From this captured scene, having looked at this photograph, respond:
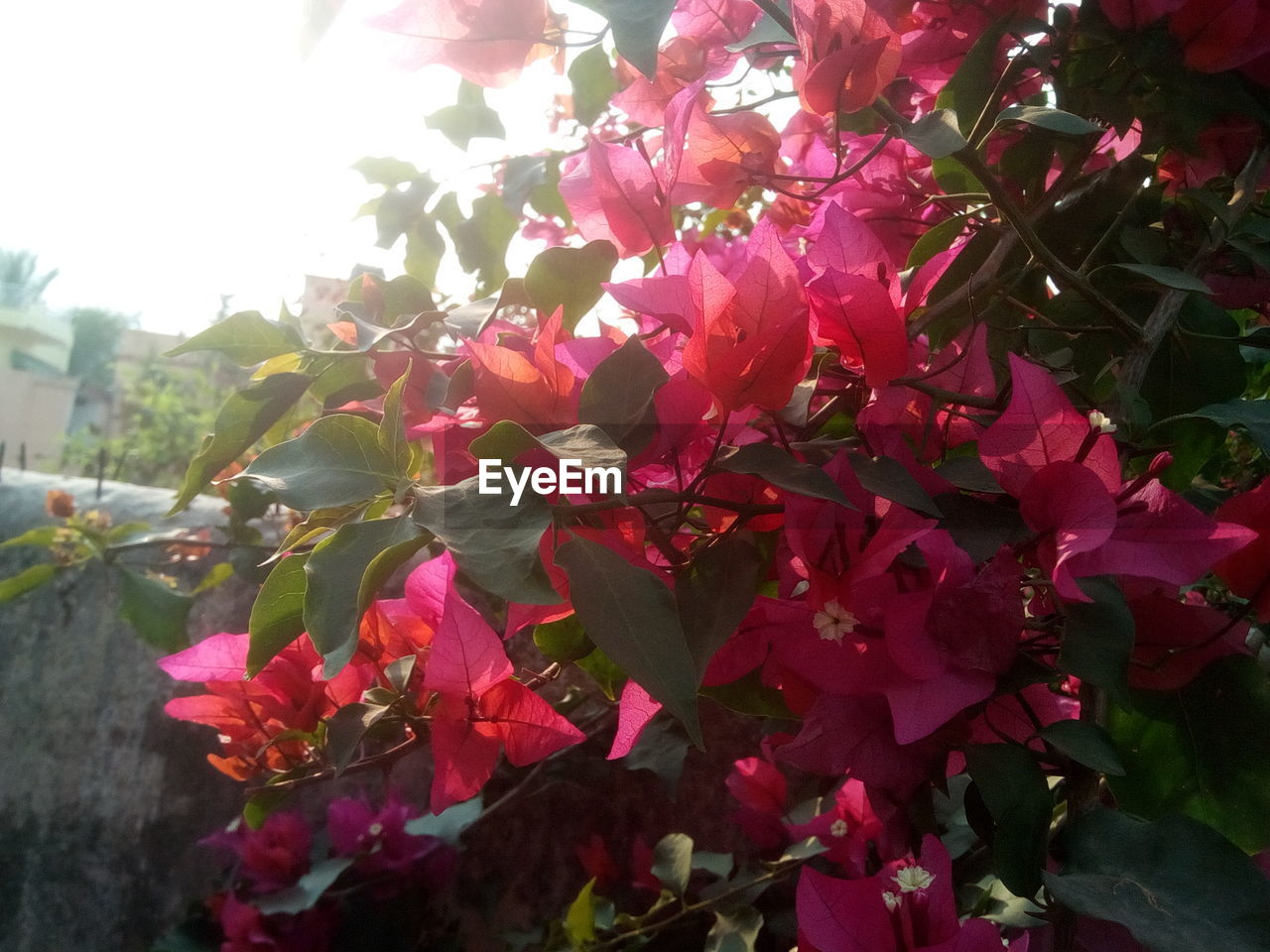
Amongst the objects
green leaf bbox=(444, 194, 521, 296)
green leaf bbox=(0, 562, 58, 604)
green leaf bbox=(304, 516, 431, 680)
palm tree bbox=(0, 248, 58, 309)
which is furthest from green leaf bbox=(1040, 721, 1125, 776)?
palm tree bbox=(0, 248, 58, 309)

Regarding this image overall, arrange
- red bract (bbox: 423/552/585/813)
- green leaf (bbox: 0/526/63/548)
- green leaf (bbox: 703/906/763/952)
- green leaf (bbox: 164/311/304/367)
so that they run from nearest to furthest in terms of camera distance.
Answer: red bract (bbox: 423/552/585/813), green leaf (bbox: 164/311/304/367), green leaf (bbox: 703/906/763/952), green leaf (bbox: 0/526/63/548)

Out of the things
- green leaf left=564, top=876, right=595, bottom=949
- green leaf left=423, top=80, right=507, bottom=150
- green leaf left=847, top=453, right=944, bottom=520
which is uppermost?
green leaf left=423, top=80, right=507, bottom=150

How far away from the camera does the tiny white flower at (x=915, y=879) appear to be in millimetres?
311

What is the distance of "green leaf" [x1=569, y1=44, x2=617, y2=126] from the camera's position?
635 mm

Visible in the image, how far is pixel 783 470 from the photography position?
27 centimetres

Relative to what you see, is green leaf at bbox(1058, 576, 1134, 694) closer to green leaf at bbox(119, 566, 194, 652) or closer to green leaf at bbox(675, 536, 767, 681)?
green leaf at bbox(675, 536, 767, 681)

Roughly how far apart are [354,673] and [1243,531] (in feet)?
1.16

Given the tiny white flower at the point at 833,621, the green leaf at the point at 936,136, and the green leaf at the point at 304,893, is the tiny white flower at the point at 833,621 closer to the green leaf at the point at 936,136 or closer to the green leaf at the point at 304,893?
the green leaf at the point at 936,136

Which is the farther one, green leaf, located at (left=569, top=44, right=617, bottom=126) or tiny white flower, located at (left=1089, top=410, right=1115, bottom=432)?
green leaf, located at (left=569, top=44, right=617, bottom=126)

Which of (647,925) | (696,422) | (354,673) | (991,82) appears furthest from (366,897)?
(991,82)

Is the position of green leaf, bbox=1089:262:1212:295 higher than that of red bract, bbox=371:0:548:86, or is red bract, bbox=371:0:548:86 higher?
red bract, bbox=371:0:548:86

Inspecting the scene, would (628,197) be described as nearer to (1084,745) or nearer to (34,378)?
(1084,745)

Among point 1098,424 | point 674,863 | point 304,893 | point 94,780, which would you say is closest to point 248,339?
point 1098,424

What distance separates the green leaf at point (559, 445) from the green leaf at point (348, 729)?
0.43ft
